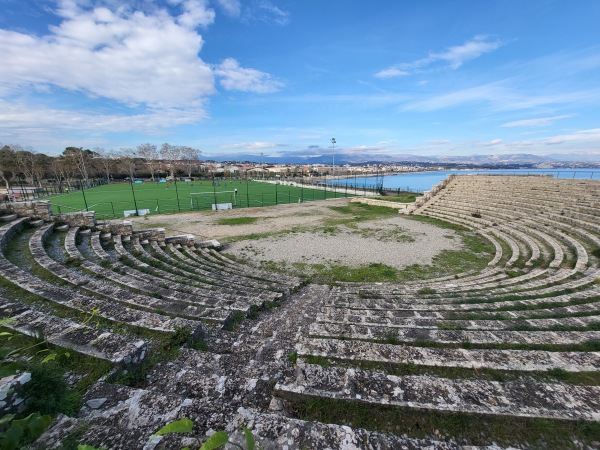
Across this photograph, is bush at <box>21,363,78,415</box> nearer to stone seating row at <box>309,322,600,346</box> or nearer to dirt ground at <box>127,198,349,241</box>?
stone seating row at <box>309,322,600,346</box>

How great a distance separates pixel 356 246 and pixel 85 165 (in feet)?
276

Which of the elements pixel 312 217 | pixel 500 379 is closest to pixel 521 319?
pixel 500 379

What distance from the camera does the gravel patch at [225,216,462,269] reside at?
14.1m

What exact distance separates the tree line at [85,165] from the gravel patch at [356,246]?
3723cm

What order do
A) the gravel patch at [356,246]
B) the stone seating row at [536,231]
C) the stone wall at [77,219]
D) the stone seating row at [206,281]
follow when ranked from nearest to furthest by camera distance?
the stone seating row at [206,281], the stone seating row at [536,231], the stone wall at [77,219], the gravel patch at [356,246]

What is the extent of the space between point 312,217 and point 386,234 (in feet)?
29.5

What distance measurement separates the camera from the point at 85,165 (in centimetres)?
7069

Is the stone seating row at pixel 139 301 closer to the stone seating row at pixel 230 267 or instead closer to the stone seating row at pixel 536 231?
the stone seating row at pixel 230 267

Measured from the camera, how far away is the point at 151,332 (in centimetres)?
438

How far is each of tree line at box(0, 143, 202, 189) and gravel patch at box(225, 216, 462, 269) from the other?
37.2 metres

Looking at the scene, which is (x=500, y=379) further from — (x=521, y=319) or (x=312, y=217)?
(x=312, y=217)

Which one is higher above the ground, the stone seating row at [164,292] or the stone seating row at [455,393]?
the stone seating row at [455,393]

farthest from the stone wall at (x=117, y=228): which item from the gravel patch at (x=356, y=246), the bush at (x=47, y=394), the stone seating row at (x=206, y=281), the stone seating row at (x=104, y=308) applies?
the bush at (x=47, y=394)

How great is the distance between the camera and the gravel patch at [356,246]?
46.1 feet
